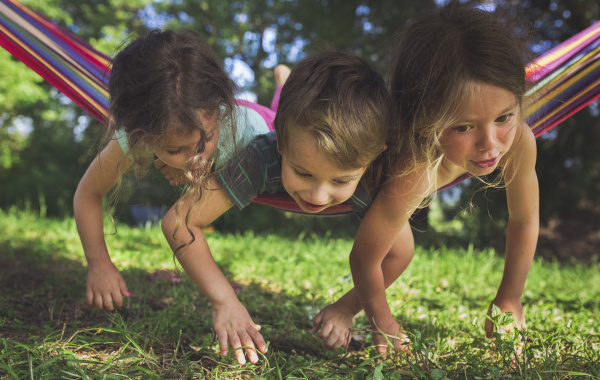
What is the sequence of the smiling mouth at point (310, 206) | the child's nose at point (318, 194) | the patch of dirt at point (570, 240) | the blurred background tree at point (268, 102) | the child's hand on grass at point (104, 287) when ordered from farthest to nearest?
the patch of dirt at point (570, 240)
the blurred background tree at point (268, 102)
the child's hand on grass at point (104, 287)
the smiling mouth at point (310, 206)
the child's nose at point (318, 194)

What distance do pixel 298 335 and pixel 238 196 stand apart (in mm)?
632

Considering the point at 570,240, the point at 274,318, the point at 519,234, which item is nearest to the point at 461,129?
the point at 519,234

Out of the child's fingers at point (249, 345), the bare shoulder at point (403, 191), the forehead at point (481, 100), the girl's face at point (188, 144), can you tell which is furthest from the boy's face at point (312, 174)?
the child's fingers at point (249, 345)

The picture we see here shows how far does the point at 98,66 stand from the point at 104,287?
983 millimetres

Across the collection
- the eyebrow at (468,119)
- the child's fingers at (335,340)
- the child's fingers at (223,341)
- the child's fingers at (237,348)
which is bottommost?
the child's fingers at (335,340)

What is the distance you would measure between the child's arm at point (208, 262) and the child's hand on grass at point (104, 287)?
403 millimetres

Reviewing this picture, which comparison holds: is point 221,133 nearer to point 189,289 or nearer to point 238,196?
point 238,196

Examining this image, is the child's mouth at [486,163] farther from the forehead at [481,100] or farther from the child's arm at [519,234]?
the child's arm at [519,234]

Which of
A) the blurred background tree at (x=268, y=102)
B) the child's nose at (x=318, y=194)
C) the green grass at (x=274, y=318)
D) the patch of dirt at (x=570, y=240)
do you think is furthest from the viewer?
the patch of dirt at (x=570, y=240)

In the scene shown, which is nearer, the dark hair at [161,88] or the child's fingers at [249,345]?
the child's fingers at [249,345]

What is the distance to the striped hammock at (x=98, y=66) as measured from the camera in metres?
2.08

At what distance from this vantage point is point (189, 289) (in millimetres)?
2506

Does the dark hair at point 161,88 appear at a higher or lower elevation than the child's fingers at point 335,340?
higher

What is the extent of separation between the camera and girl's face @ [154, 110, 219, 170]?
5.34ft
